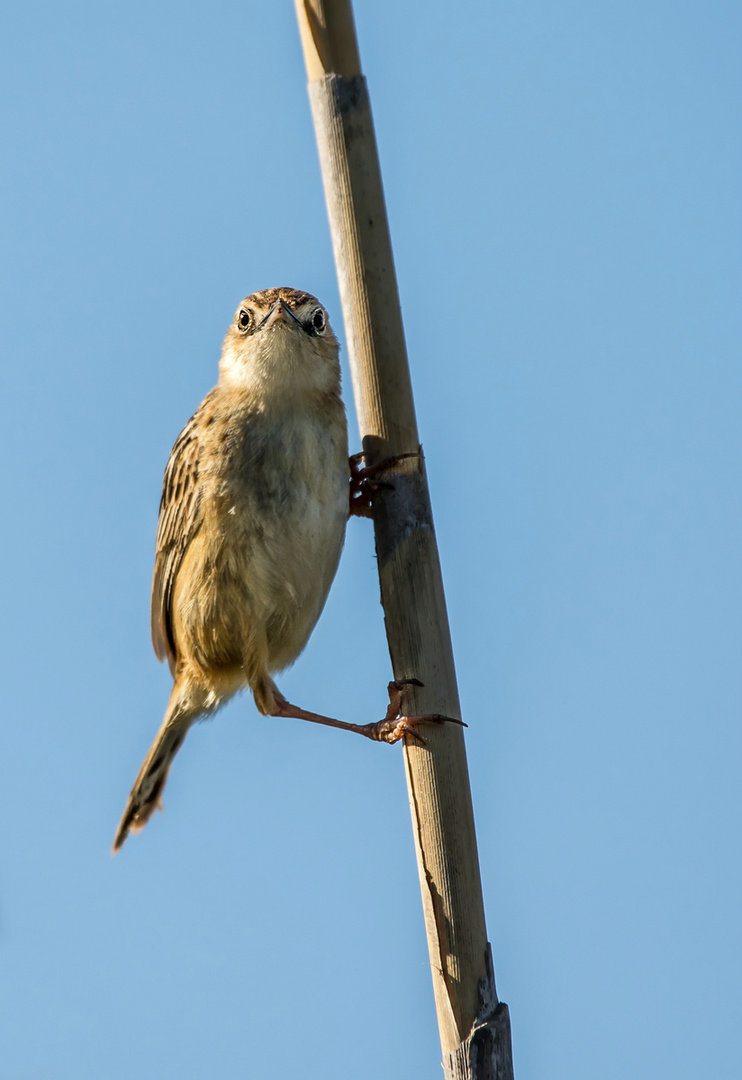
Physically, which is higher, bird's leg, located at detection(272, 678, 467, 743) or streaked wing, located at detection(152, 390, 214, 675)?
streaked wing, located at detection(152, 390, 214, 675)

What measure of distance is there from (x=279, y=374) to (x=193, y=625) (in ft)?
4.22

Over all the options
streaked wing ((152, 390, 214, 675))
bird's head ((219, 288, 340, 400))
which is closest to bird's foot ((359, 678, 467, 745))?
streaked wing ((152, 390, 214, 675))

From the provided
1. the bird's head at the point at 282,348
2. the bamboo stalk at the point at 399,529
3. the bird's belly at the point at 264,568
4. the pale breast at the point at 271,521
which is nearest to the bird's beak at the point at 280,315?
the bird's head at the point at 282,348

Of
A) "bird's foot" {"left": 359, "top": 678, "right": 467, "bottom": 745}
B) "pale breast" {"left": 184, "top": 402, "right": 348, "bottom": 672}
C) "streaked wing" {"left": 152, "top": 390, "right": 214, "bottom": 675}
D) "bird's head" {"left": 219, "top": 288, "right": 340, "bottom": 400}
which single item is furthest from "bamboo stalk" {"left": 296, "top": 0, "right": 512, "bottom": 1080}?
"streaked wing" {"left": 152, "top": 390, "right": 214, "bottom": 675}

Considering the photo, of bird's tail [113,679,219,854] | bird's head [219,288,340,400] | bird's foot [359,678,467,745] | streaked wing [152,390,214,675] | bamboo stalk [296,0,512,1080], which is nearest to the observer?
bamboo stalk [296,0,512,1080]

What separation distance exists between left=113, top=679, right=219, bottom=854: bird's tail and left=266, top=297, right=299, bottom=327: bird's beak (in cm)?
191

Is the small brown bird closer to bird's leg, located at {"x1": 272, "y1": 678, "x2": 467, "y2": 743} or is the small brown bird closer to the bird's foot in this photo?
bird's leg, located at {"x1": 272, "y1": 678, "x2": 467, "y2": 743}

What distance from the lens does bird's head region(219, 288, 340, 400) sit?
523cm

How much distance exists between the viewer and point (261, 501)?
514 cm

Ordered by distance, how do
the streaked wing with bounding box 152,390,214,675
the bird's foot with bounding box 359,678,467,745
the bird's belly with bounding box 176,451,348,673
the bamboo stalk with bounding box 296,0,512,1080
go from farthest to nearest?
the streaked wing with bounding box 152,390,214,675 < the bird's belly with bounding box 176,451,348,673 < the bird's foot with bounding box 359,678,467,745 < the bamboo stalk with bounding box 296,0,512,1080

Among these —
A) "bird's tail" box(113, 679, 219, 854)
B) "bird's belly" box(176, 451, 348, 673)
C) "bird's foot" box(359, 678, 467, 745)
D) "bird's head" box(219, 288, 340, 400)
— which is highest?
"bird's head" box(219, 288, 340, 400)

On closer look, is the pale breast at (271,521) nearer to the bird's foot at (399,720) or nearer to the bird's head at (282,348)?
the bird's head at (282,348)

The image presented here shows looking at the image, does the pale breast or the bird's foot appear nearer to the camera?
the bird's foot

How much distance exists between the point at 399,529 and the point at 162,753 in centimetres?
260
